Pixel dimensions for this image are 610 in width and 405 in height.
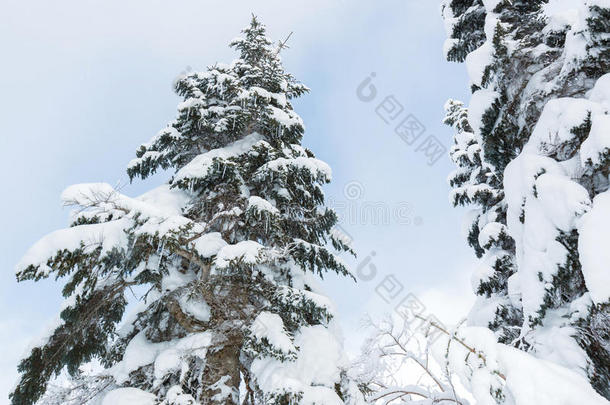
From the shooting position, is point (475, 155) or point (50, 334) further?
point (475, 155)

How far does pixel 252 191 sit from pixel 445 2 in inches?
267

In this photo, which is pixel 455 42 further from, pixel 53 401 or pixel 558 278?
pixel 53 401

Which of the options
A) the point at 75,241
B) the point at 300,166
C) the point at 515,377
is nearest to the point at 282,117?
the point at 300,166

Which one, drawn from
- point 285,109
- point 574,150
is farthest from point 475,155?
point 574,150

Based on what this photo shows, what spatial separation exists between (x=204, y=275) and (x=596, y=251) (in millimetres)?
5904

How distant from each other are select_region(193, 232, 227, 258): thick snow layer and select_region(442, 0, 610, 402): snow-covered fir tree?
16.0 feet

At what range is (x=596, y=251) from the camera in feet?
11.8

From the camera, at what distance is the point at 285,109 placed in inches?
393

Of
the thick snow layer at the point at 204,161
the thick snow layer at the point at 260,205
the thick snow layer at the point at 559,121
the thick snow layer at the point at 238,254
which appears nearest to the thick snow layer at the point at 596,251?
the thick snow layer at the point at 559,121

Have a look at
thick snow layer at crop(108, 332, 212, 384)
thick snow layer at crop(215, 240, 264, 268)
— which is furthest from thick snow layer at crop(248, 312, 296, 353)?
thick snow layer at crop(215, 240, 264, 268)

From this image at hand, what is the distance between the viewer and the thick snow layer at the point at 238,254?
234 inches

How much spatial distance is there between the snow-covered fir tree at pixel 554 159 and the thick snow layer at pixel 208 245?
488cm

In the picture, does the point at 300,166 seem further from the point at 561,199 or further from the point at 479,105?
the point at 561,199

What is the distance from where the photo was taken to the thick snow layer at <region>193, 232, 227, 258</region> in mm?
6469
